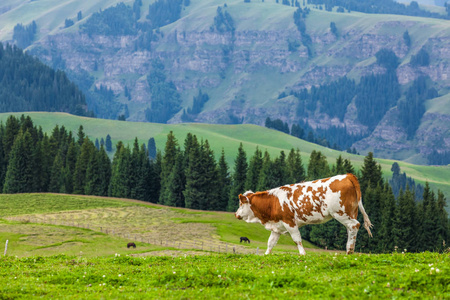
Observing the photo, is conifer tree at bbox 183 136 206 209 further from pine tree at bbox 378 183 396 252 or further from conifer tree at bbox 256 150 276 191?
pine tree at bbox 378 183 396 252

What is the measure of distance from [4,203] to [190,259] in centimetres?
10224

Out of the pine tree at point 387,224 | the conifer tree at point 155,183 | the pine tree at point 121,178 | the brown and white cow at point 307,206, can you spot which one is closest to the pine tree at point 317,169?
the pine tree at point 387,224

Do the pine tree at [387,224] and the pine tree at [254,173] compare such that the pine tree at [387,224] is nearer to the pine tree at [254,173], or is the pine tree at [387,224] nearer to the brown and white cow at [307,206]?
the pine tree at [254,173]

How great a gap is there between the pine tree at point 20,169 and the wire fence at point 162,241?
62880mm

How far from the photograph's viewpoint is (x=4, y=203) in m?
119

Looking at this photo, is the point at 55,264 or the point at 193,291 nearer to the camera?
the point at 193,291

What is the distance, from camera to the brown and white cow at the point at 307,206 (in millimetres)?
29156

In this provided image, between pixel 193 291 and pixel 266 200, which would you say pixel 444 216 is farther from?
pixel 193 291

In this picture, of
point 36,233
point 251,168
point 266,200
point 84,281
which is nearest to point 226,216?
point 251,168

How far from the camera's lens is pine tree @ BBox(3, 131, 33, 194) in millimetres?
157000

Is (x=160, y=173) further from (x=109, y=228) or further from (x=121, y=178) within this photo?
(x=109, y=228)

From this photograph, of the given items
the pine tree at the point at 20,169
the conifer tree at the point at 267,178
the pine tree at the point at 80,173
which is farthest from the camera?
the pine tree at the point at 80,173

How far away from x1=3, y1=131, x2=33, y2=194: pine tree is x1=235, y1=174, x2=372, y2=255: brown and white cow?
13942cm

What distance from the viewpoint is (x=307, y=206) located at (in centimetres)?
3014
